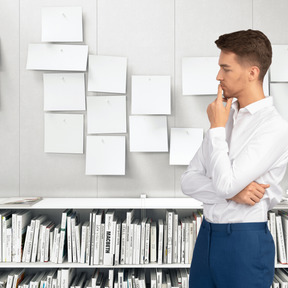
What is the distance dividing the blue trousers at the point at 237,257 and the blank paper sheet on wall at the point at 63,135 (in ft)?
4.54

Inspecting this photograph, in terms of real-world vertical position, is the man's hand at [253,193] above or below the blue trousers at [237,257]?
above

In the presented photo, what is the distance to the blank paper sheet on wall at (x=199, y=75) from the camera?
90.0 inches

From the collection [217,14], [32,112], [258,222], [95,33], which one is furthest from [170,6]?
[258,222]

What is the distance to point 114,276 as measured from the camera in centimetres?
222

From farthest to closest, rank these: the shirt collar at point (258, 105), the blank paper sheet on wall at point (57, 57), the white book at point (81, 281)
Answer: the blank paper sheet on wall at point (57, 57) → the white book at point (81, 281) → the shirt collar at point (258, 105)

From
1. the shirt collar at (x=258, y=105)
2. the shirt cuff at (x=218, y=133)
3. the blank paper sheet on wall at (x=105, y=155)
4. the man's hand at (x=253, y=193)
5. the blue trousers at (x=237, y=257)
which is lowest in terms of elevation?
the blue trousers at (x=237, y=257)

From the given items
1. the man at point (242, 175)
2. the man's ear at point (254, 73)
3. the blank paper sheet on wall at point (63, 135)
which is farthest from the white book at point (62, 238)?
the man's ear at point (254, 73)

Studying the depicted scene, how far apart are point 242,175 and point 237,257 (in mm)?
268

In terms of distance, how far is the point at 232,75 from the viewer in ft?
3.83

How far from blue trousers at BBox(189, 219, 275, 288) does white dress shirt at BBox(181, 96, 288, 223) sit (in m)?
0.04

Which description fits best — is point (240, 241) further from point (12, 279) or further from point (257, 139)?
point (12, 279)

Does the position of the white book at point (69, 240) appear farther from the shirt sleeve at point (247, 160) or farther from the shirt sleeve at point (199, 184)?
the shirt sleeve at point (247, 160)

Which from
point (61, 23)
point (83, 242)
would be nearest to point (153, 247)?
point (83, 242)

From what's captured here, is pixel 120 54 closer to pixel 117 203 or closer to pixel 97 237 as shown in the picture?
pixel 117 203
